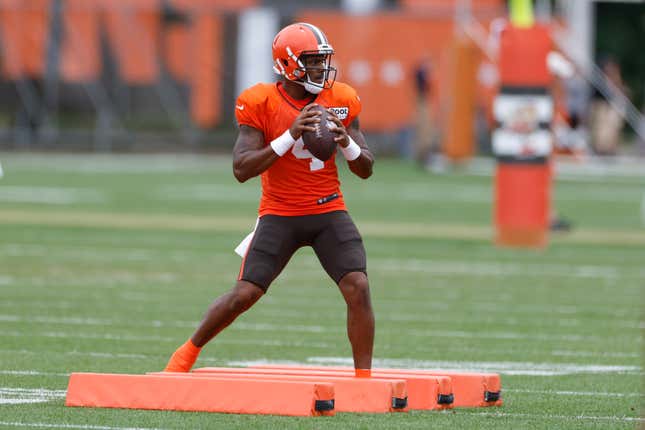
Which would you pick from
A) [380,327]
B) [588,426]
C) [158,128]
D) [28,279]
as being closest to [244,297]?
[588,426]

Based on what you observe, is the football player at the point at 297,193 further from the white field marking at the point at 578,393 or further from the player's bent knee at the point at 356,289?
the white field marking at the point at 578,393

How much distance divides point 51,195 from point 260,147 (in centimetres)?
1852

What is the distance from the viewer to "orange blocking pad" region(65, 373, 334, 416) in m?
7.46

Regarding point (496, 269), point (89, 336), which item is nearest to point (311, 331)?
point (89, 336)

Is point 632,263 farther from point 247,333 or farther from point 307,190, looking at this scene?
point 307,190

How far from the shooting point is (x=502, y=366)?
9.81m

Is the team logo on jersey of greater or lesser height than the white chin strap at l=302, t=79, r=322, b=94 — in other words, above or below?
below

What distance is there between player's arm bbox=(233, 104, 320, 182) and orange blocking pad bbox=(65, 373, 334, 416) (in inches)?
39.0

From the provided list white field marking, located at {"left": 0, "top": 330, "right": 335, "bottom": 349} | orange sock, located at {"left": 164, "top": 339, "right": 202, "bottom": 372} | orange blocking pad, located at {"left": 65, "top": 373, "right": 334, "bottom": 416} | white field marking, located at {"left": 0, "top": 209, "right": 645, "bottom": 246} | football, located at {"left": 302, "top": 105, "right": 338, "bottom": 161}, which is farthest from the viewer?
white field marking, located at {"left": 0, "top": 209, "right": 645, "bottom": 246}

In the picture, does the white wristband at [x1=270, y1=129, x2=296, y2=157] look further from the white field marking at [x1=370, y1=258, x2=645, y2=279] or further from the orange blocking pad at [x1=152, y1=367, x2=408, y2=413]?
the white field marking at [x1=370, y1=258, x2=645, y2=279]

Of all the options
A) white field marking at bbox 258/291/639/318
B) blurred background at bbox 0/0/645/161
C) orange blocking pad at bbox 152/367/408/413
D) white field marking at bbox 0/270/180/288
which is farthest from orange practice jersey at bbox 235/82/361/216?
blurred background at bbox 0/0/645/161

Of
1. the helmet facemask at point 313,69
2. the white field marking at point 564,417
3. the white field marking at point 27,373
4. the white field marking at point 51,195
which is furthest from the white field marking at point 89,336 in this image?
the white field marking at point 51,195

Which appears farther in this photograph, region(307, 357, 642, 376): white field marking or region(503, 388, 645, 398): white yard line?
region(307, 357, 642, 376): white field marking

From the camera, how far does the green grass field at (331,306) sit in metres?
8.05
